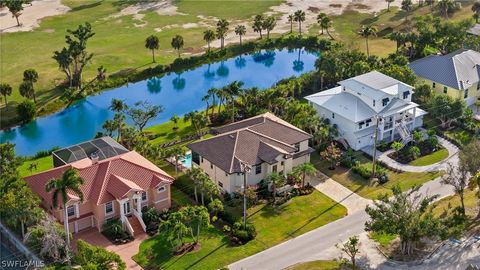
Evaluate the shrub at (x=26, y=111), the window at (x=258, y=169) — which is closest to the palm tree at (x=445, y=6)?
the window at (x=258, y=169)

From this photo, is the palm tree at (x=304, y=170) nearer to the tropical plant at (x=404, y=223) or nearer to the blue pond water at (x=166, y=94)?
the tropical plant at (x=404, y=223)

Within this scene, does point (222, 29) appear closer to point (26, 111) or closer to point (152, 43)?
point (152, 43)

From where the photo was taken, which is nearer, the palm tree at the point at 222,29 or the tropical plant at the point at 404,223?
the tropical plant at the point at 404,223

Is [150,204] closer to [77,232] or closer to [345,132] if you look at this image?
[77,232]

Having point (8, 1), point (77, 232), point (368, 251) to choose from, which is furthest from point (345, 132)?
point (8, 1)

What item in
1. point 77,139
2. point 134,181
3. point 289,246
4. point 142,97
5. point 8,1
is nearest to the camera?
point 289,246
